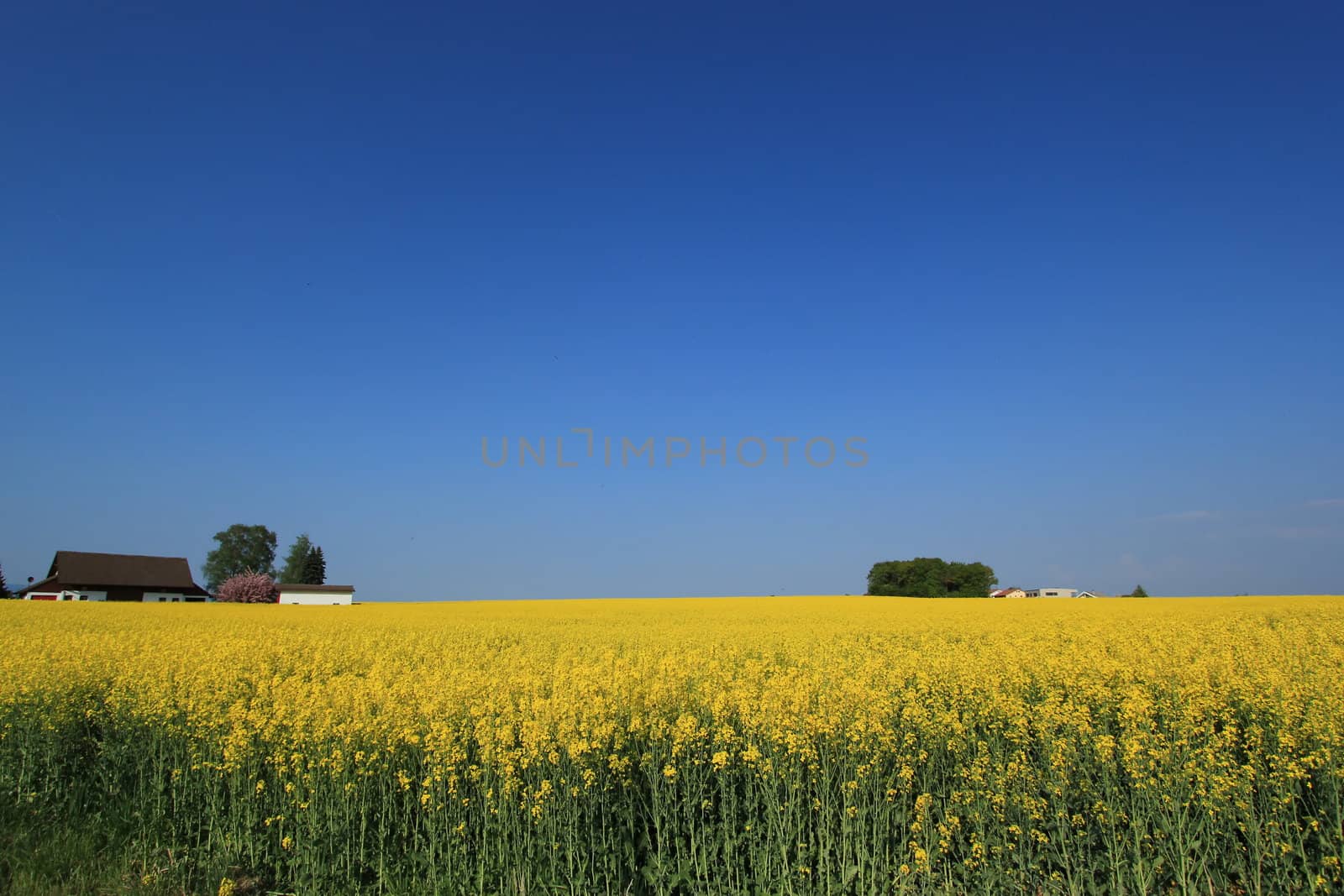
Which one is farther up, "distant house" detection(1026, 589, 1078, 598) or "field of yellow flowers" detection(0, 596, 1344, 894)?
"field of yellow flowers" detection(0, 596, 1344, 894)

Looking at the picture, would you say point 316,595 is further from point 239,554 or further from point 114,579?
point 239,554

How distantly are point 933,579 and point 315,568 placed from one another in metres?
78.7

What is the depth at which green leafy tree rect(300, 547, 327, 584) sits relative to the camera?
95.4m

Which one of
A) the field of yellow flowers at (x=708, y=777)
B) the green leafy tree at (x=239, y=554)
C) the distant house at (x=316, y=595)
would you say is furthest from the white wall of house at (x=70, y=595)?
the field of yellow flowers at (x=708, y=777)

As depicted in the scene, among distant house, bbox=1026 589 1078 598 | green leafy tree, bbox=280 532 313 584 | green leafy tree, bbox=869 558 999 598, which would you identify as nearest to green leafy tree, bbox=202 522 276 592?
green leafy tree, bbox=280 532 313 584

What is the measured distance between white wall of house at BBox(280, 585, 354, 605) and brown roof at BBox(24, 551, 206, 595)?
11.3 meters

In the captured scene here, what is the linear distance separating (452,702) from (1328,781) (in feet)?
25.5

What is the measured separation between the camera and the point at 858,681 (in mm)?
7641

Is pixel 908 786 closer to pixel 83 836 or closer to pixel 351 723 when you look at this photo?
pixel 351 723

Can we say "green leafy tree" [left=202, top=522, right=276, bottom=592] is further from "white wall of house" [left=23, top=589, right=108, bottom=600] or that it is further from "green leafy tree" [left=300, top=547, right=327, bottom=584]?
"white wall of house" [left=23, top=589, right=108, bottom=600]

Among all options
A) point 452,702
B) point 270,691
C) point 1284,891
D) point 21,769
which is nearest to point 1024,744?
point 1284,891

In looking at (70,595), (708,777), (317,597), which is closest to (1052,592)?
(317,597)

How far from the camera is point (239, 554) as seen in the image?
96.4 meters

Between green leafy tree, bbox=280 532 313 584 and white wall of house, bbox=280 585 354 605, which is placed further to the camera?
green leafy tree, bbox=280 532 313 584
